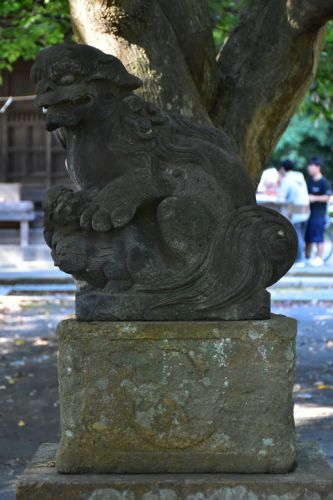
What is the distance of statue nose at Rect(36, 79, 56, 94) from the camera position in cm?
390

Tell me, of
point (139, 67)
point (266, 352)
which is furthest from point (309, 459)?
point (139, 67)

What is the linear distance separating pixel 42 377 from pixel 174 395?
4.69 metres

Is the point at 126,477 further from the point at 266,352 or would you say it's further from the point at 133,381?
the point at 266,352

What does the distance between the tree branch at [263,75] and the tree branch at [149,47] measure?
59 cm

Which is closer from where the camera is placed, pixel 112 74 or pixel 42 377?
pixel 112 74

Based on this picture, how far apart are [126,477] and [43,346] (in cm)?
609

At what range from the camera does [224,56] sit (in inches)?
261

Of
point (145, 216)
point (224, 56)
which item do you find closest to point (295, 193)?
point (224, 56)

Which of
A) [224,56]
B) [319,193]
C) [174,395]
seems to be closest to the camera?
[174,395]

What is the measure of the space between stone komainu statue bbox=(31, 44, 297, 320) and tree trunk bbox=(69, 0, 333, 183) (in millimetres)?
1742

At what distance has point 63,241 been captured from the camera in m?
3.93

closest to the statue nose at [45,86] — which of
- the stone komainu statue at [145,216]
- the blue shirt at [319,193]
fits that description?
the stone komainu statue at [145,216]

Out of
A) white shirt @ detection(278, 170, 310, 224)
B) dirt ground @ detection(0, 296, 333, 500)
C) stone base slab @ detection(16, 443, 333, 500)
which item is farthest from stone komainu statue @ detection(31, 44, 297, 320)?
white shirt @ detection(278, 170, 310, 224)

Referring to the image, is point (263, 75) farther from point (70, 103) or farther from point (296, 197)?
point (296, 197)
